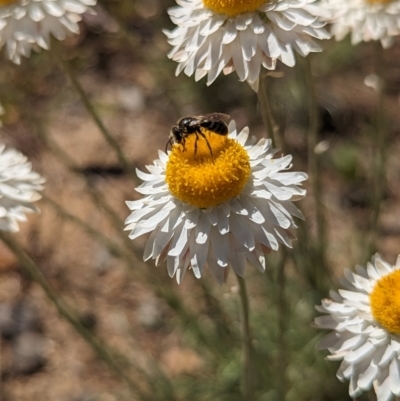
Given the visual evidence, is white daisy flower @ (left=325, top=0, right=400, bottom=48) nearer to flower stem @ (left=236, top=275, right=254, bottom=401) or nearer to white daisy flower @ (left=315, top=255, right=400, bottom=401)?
white daisy flower @ (left=315, top=255, right=400, bottom=401)

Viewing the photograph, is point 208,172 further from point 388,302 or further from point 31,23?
point 31,23

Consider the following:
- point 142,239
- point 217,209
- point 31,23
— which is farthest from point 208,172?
point 142,239

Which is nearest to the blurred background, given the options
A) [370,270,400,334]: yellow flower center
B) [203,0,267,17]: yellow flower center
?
[370,270,400,334]: yellow flower center

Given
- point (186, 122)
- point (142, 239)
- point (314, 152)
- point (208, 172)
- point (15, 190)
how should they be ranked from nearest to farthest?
1. point (208, 172)
2. point (186, 122)
3. point (15, 190)
4. point (314, 152)
5. point (142, 239)

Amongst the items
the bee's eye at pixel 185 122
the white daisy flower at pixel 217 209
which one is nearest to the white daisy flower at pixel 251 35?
the bee's eye at pixel 185 122

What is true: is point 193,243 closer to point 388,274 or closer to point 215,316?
point 388,274

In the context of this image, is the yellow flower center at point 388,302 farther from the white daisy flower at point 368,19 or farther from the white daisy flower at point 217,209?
the white daisy flower at point 368,19
